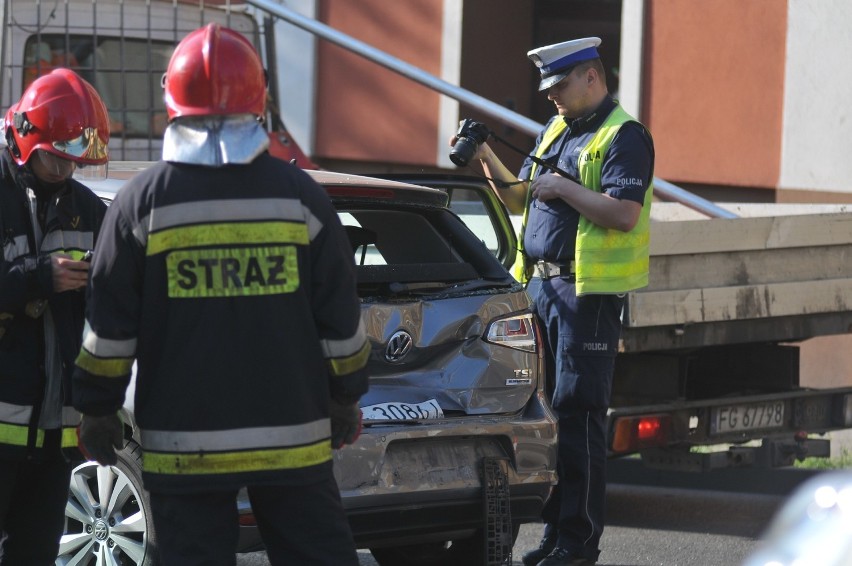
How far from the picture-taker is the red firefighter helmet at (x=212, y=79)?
3494 millimetres

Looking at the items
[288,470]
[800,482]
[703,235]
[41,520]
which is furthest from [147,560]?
[800,482]

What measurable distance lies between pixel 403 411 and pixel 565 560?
1.11 metres

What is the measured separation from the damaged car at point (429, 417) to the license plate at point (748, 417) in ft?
5.98

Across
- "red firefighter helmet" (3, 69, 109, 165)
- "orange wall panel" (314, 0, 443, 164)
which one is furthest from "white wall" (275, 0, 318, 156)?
"red firefighter helmet" (3, 69, 109, 165)

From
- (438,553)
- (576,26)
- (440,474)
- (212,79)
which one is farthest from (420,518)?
(576,26)

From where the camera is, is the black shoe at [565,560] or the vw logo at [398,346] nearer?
the vw logo at [398,346]

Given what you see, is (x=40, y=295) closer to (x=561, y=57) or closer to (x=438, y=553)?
(x=438, y=553)

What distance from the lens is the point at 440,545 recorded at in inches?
225

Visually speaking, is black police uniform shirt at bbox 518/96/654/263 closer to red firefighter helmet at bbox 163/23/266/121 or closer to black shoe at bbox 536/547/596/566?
black shoe at bbox 536/547/596/566

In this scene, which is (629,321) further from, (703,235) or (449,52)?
(449,52)

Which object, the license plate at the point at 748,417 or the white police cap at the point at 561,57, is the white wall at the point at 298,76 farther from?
the white police cap at the point at 561,57

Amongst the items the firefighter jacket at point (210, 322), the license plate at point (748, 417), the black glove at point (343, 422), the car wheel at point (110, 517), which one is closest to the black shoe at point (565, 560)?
the license plate at point (748, 417)

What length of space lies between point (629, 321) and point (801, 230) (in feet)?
3.51

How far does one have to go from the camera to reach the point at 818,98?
984cm
